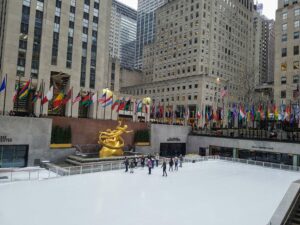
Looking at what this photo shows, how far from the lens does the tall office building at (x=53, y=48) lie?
41.3m

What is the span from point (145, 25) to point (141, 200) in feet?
525

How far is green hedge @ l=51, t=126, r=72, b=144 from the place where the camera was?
29.7 metres

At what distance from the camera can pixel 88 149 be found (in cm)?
3288

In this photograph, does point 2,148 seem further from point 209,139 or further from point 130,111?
point 130,111

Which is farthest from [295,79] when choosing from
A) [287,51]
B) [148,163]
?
[148,163]

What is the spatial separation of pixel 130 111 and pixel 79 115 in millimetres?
22701

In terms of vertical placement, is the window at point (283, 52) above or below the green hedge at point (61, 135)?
above

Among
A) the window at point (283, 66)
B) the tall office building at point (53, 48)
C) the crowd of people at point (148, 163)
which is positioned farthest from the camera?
the window at point (283, 66)

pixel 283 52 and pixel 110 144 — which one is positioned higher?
pixel 283 52

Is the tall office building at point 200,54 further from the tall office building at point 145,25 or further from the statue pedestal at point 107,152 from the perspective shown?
the tall office building at point 145,25

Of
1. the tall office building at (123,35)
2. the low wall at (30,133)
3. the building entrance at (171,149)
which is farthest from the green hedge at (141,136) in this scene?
the tall office building at (123,35)

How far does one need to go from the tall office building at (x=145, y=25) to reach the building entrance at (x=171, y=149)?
12206cm

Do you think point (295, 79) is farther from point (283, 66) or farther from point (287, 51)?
point (287, 51)

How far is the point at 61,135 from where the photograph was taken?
30188 mm
